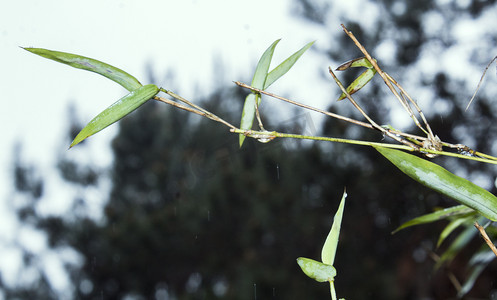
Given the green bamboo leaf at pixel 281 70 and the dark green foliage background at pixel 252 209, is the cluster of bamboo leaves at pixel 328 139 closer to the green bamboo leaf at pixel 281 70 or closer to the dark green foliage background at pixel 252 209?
the green bamboo leaf at pixel 281 70

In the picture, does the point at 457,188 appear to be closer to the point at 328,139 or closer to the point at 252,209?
the point at 328,139

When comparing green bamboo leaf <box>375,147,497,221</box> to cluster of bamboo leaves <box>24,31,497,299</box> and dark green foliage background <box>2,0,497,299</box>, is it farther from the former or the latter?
dark green foliage background <box>2,0,497,299</box>

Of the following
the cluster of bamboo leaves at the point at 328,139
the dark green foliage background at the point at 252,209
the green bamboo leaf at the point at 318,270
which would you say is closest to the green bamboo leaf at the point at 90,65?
the cluster of bamboo leaves at the point at 328,139

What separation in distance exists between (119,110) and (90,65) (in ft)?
0.07

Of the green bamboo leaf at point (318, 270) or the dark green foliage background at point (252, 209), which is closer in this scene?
the green bamboo leaf at point (318, 270)

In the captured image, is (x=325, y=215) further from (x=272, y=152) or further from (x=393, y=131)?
(x=393, y=131)

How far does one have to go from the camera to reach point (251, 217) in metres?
2.83

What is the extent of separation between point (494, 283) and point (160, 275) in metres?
1.95

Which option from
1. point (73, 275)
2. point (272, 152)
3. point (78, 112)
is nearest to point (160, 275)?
point (73, 275)

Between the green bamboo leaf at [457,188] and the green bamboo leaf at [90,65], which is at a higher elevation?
the green bamboo leaf at [90,65]

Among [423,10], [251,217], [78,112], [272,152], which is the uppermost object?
[423,10]

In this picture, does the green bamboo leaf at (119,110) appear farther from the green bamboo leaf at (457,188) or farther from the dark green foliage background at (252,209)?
the dark green foliage background at (252,209)

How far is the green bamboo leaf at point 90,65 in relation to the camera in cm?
19

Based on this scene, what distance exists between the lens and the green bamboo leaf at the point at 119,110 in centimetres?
19
